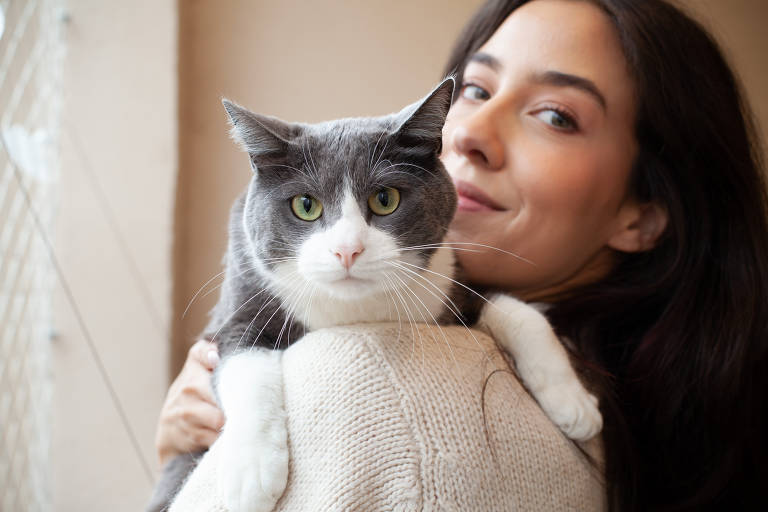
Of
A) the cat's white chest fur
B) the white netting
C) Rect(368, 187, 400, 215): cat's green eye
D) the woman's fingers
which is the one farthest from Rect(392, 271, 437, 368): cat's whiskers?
the white netting

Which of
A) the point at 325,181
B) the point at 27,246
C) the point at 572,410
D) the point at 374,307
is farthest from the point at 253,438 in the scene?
the point at 27,246

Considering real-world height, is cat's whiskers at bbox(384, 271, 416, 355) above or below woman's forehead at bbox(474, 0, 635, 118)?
below

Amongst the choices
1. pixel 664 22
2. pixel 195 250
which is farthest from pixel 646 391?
pixel 195 250

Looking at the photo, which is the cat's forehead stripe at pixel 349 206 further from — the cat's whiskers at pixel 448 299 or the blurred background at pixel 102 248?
the blurred background at pixel 102 248

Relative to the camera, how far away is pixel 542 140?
1.33 m

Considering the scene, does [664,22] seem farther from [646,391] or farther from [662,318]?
[646,391]

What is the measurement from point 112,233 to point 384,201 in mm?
1732

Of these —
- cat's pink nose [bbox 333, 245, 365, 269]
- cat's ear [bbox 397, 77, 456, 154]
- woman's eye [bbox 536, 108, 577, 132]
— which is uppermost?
cat's ear [bbox 397, 77, 456, 154]

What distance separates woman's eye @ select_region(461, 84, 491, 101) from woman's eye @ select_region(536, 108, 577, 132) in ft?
0.60

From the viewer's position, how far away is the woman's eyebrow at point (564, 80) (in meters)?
1.31

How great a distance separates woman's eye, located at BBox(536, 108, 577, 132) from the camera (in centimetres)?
133

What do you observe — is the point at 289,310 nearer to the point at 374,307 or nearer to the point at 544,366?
the point at 374,307

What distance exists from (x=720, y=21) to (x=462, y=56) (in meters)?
1.88

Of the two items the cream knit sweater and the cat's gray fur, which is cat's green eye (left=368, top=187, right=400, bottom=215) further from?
the cream knit sweater
